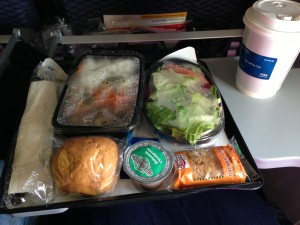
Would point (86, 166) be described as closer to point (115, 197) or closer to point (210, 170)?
point (115, 197)

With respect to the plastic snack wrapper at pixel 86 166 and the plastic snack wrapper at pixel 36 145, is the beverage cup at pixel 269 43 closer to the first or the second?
the plastic snack wrapper at pixel 86 166

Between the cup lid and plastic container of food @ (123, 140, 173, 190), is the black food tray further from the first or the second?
the cup lid

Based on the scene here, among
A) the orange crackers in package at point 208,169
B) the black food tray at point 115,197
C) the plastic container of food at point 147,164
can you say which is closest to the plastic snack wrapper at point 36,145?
the black food tray at point 115,197

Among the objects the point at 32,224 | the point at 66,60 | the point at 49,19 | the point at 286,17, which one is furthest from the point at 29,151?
the point at 286,17

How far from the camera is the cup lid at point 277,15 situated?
0.59 m

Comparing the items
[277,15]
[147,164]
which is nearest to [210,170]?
[147,164]

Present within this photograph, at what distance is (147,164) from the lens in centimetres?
55

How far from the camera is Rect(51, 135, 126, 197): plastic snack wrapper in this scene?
51cm

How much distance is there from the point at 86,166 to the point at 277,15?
21.4 inches

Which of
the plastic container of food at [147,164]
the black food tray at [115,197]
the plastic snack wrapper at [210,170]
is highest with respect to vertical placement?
the plastic container of food at [147,164]

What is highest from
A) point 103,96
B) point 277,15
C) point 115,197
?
point 277,15

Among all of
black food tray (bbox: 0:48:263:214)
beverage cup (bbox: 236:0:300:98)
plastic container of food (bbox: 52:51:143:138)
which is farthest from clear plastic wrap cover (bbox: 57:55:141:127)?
beverage cup (bbox: 236:0:300:98)

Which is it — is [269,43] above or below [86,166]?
above

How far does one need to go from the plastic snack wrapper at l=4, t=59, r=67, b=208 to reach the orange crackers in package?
276 millimetres
